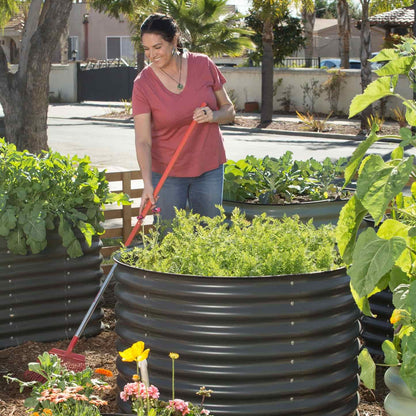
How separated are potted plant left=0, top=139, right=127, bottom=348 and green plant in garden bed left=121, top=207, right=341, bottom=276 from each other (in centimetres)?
137

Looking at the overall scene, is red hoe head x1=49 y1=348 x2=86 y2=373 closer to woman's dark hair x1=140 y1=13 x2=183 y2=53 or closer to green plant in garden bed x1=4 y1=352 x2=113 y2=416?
green plant in garden bed x1=4 y1=352 x2=113 y2=416

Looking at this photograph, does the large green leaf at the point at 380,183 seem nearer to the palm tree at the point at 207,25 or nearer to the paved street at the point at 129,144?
the paved street at the point at 129,144

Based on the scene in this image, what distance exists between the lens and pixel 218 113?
15.5 feet

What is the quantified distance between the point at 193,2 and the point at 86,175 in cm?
2273

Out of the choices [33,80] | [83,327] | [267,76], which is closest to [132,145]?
[267,76]

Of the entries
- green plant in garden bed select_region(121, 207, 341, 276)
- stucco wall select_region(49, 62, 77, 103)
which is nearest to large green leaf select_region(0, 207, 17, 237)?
green plant in garden bed select_region(121, 207, 341, 276)

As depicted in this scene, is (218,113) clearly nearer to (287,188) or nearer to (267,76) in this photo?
(287,188)

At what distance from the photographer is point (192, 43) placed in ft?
90.2

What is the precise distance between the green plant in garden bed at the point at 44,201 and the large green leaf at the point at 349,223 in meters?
2.56

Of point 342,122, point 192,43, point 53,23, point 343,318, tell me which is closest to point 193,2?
point 192,43

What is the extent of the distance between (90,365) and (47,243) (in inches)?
32.1

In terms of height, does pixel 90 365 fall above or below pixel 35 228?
below

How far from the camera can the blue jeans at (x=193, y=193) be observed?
4.89 meters

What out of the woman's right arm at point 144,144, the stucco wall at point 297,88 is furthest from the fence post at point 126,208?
the stucco wall at point 297,88
